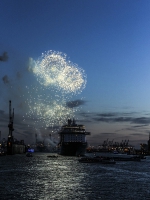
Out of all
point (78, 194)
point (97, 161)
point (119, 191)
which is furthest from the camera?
point (97, 161)

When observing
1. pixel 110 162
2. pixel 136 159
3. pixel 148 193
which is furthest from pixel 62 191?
pixel 136 159

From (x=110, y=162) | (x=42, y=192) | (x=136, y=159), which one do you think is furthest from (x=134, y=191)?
(x=136, y=159)

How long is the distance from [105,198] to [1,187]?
20128 mm

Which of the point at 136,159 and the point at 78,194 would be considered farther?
the point at 136,159

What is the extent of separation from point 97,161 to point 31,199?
111 meters

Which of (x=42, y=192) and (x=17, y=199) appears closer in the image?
(x=17, y=199)

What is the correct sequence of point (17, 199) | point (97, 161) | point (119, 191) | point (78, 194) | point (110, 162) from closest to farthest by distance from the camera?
point (17, 199)
point (78, 194)
point (119, 191)
point (110, 162)
point (97, 161)

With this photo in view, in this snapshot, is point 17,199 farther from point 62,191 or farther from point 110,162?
point 110,162

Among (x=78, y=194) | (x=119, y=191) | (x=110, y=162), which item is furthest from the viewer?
(x=110, y=162)

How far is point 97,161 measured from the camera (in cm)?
15200

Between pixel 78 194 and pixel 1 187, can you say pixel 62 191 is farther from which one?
pixel 1 187

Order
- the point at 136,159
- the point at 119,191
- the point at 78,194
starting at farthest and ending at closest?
the point at 136,159, the point at 119,191, the point at 78,194

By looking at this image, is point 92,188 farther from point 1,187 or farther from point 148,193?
point 1,187

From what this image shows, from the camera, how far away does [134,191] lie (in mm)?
53438
